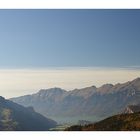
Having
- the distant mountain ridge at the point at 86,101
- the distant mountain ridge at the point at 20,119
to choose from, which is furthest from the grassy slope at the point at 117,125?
the distant mountain ridge at the point at 20,119

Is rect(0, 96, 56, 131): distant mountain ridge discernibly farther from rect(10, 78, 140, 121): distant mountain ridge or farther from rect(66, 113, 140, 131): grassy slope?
rect(66, 113, 140, 131): grassy slope

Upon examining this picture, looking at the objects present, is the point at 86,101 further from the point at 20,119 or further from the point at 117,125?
the point at 20,119

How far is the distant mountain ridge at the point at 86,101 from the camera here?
14484 millimetres

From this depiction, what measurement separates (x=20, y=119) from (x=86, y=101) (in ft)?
2.62

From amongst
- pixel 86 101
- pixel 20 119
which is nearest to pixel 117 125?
pixel 86 101

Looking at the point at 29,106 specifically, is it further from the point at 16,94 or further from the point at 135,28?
the point at 135,28

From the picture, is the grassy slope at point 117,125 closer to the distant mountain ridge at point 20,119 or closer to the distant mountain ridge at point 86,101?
the distant mountain ridge at point 86,101

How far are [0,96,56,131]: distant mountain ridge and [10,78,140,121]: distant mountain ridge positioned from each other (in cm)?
7

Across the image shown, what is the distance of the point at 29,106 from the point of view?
14.5 metres

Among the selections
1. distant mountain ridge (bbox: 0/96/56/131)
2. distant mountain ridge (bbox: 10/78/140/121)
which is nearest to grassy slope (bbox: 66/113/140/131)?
distant mountain ridge (bbox: 10/78/140/121)

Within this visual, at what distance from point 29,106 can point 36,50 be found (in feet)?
2.15

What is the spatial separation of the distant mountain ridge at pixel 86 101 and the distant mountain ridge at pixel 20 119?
0.24ft

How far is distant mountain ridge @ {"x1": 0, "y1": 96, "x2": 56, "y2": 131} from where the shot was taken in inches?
567
